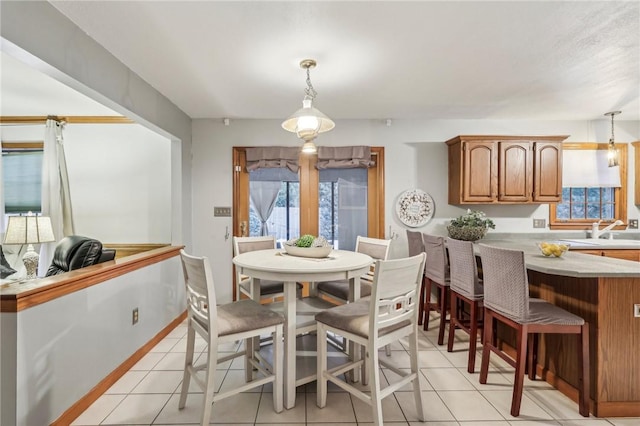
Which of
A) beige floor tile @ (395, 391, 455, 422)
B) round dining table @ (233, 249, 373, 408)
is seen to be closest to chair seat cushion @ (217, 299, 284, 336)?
round dining table @ (233, 249, 373, 408)

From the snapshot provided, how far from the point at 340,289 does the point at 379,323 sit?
37.6 inches

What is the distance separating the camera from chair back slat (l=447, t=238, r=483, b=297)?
236 centimetres

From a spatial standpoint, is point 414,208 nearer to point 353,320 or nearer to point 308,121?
point 308,121

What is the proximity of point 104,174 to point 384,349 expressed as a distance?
3.65m

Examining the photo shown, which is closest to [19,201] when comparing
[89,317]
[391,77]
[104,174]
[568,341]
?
[104,174]

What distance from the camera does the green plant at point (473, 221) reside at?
3521 millimetres

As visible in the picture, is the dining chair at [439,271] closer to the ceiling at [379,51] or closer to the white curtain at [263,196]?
the ceiling at [379,51]

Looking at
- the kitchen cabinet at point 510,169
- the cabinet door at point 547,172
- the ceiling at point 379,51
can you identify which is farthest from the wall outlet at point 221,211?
the cabinet door at point 547,172

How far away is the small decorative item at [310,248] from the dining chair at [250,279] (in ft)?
1.51

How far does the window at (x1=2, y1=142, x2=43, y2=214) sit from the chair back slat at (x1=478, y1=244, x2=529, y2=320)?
4.92 metres

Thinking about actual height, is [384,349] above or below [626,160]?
below

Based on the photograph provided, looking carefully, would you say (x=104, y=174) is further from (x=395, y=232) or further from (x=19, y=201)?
(x=395, y=232)

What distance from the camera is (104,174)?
→ 142 inches

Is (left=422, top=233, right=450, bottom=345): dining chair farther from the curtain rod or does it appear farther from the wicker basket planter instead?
the curtain rod
